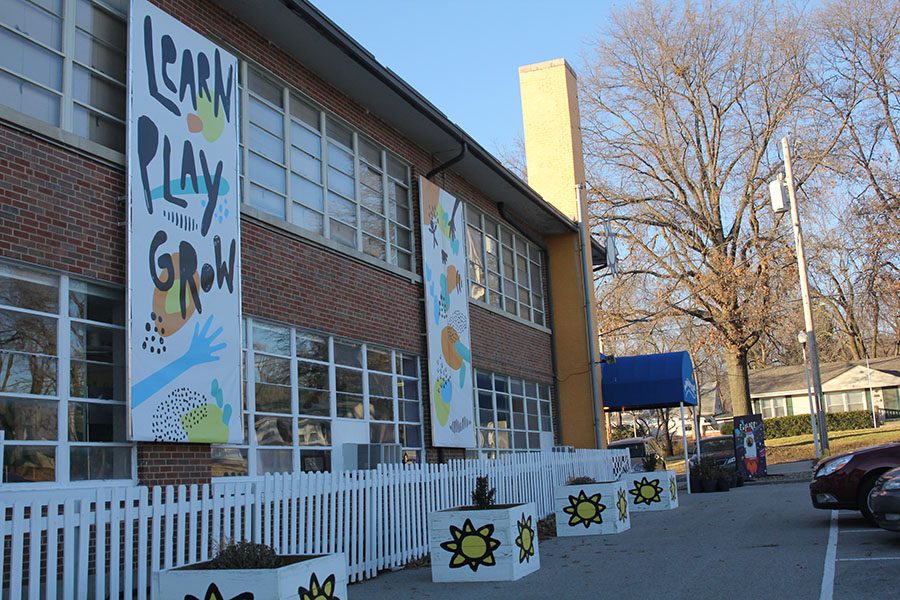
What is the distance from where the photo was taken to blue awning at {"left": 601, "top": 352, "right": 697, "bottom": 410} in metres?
22.2

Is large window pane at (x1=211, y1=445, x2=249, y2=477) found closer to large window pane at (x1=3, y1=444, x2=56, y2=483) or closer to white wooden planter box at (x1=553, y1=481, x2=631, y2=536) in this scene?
large window pane at (x1=3, y1=444, x2=56, y2=483)

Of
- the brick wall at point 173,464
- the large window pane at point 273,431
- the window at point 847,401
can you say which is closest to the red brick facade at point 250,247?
the brick wall at point 173,464

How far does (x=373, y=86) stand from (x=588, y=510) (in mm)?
7171

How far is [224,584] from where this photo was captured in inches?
244

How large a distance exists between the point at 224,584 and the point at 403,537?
16.9ft

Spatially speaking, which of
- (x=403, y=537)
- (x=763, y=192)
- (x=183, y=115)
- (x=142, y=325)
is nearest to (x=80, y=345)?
(x=142, y=325)

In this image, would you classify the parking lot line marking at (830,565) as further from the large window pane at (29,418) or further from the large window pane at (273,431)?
the large window pane at (29,418)

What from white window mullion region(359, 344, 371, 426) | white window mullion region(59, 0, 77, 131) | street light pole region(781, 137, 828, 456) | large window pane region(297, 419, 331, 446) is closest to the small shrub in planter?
street light pole region(781, 137, 828, 456)

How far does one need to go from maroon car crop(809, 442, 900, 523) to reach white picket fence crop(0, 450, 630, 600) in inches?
178

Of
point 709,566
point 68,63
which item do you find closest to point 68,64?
point 68,63

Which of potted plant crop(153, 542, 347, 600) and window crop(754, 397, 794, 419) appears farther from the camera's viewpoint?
window crop(754, 397, 794, 419)

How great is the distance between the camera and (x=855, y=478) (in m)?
12.0

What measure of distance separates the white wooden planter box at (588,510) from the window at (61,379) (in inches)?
266

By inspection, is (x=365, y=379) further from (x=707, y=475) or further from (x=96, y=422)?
(x=707, y=475)
